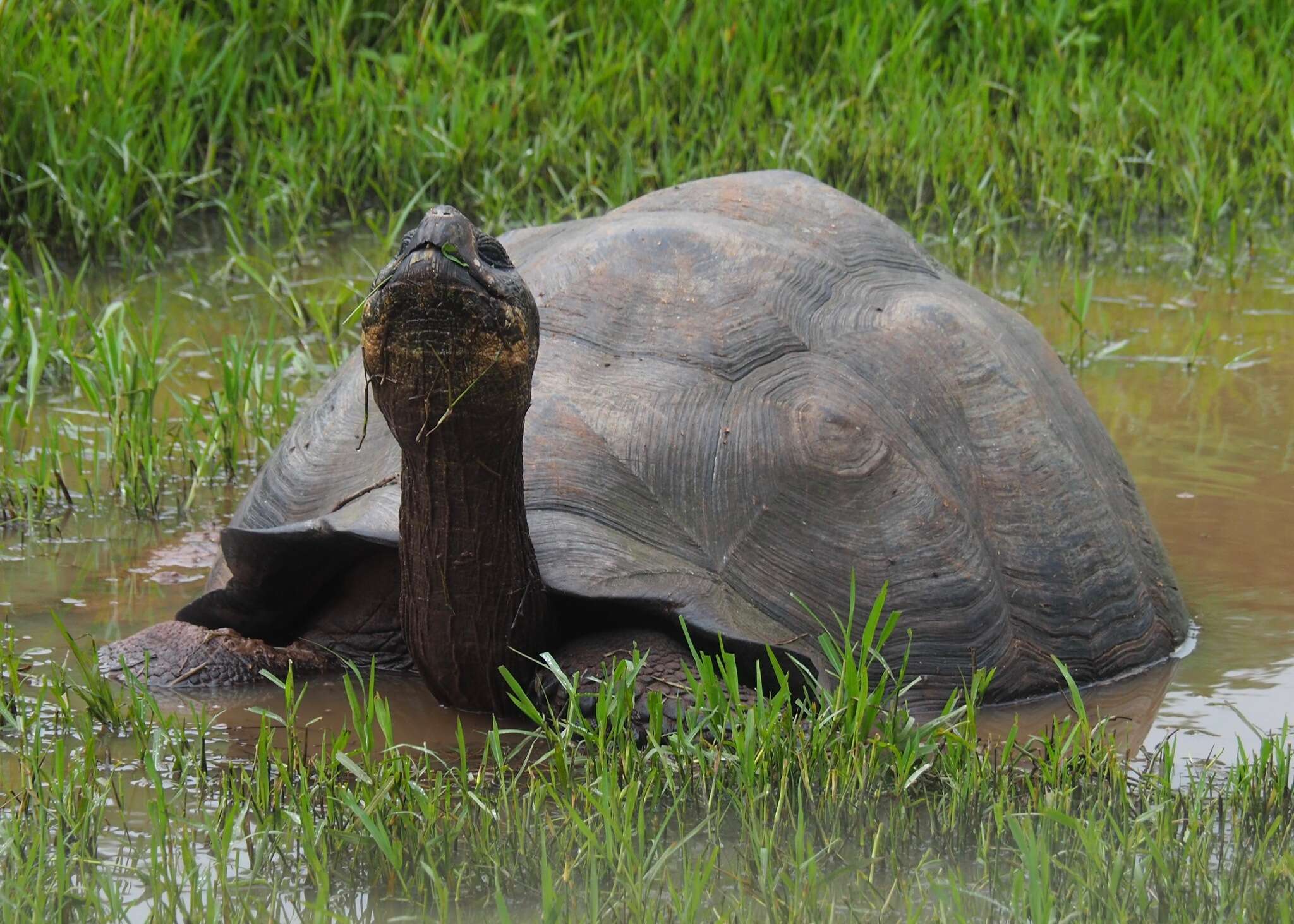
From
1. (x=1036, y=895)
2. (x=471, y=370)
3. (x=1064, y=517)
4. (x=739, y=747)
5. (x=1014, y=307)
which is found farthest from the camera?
(x=1014, y=307)

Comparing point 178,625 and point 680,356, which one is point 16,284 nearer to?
point 178,625

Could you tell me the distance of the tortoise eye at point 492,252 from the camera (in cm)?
281

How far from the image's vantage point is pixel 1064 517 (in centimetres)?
356

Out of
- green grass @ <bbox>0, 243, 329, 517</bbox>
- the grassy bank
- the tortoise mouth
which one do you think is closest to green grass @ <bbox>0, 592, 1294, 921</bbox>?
the tortoise mouth

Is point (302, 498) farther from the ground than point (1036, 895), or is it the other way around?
point (1036, 895)

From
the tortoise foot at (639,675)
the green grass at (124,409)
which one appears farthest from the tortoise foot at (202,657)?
the green grass at (124,409)

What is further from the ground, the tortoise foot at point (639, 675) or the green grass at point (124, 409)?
the tortoise foot at point (639, 675)

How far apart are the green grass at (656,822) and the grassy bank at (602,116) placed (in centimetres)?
368

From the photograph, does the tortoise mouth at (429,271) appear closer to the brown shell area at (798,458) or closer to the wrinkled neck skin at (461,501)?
the wrinkled neck skin at (461,501)

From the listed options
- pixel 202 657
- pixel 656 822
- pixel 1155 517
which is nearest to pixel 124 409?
pixel 202 657

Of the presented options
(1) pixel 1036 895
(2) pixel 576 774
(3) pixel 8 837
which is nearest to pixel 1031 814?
(1) pixel 1036 895

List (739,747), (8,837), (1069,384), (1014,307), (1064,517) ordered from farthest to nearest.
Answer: (1014,307) < (1069,384) < (1064,517) < (739,747) < (8,837)

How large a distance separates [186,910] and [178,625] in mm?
1367

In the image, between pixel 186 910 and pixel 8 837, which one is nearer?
pixel 186 910
